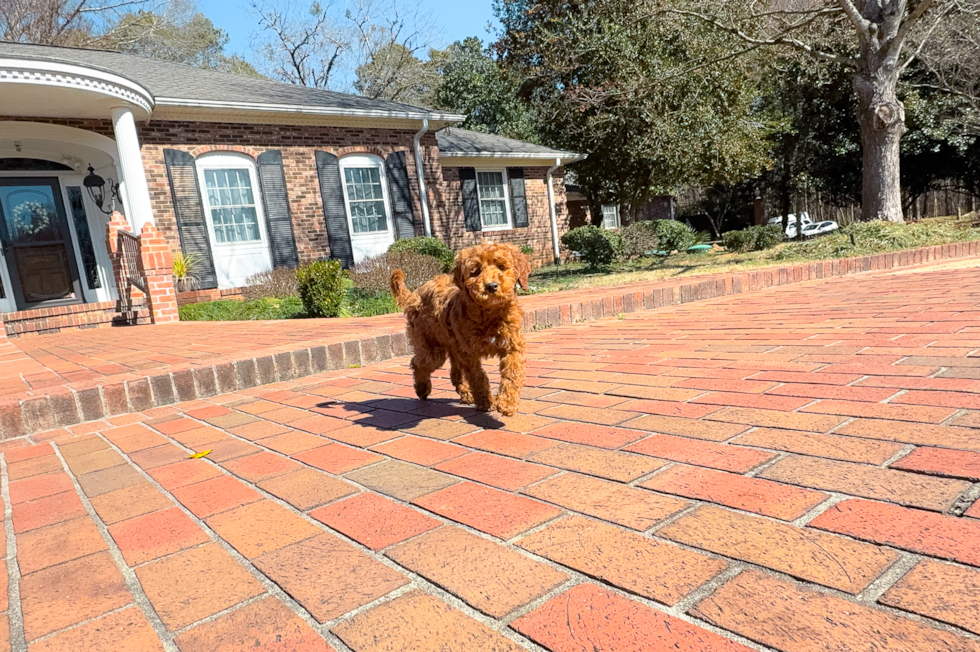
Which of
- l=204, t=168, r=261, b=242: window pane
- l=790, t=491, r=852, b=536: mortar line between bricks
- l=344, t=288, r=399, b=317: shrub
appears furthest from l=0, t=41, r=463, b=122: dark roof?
l=790, t=491, r=852, b=536: mortar line between bricks

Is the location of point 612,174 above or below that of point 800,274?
above

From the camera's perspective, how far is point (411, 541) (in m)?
1.56

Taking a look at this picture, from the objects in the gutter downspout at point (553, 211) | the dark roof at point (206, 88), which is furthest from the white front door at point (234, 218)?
the gutter downspout at point (553, 211)

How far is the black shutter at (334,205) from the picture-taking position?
44.0 feet

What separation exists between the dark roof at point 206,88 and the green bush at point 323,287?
18.9 ft

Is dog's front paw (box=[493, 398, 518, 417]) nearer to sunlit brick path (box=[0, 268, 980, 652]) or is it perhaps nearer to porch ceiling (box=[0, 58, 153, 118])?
sunlit brick path (box=[0, 268, 980, 652])

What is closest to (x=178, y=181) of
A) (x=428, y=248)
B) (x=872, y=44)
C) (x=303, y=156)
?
(x=303, y=156)

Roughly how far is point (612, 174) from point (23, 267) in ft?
49.3

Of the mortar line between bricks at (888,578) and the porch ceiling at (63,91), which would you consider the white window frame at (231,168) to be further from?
the mortar line between bricks at (888,578)

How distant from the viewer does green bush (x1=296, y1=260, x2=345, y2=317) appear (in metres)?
7.95

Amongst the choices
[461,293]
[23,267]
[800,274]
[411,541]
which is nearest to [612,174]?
[800,274]

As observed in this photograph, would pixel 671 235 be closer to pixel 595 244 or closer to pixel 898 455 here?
pixel 595 244

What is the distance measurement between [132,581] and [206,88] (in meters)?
13.6

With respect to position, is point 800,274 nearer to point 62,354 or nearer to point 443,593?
point 443,593
